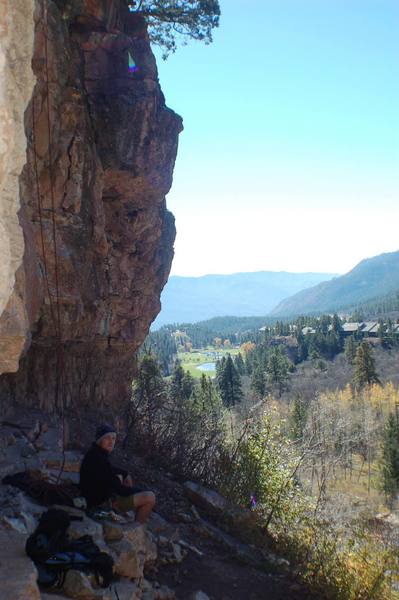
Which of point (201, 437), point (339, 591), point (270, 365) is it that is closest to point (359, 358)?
point (270, 365)

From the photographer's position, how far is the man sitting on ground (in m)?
6.38

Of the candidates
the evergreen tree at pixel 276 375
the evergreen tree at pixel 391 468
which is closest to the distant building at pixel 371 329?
the evergreen tree at pixel 276 375

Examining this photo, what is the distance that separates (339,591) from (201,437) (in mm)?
6518

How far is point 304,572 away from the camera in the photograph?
8.23m

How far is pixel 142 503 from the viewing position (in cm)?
661

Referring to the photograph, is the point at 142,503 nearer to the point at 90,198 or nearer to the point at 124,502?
the point at 124,502

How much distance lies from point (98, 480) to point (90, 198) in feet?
21.9

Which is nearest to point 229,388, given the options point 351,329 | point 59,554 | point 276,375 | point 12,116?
point 276,375

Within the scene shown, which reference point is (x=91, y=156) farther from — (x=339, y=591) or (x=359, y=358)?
(x=359, y=358)

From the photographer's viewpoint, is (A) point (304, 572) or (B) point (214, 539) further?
(B) point (214, 539)

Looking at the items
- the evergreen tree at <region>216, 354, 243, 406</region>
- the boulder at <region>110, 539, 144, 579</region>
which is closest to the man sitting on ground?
the boulder at <region>110, 539, 144, 579</region>

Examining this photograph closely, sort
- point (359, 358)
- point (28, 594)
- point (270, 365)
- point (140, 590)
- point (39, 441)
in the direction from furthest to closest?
point (270, 365) < point (359, 358) < point (39, 441) < point (140, 590) < point (28, 594)

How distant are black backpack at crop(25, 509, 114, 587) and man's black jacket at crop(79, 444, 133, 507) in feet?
3.86

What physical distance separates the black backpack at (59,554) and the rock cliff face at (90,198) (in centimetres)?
394
